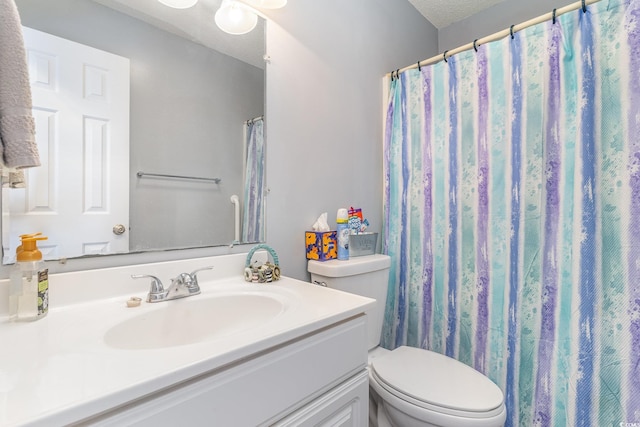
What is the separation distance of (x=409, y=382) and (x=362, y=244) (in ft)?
1.83

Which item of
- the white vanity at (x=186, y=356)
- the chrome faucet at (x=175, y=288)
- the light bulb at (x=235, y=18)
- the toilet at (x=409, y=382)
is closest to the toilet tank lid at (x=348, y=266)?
the toilet at (x=409, y=382)

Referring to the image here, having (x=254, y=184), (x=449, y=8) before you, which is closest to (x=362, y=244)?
(x=254, y=184)

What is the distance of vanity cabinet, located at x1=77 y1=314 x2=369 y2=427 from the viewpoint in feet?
1.54

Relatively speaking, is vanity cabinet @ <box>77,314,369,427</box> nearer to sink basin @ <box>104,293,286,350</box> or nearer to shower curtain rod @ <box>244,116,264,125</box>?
sink basin @ <box>104,293,286,350</box>

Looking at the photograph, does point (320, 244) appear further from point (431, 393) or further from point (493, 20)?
point (493, 20)

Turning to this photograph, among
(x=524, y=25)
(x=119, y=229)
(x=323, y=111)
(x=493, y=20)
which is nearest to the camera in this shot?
(x=119, y=229)

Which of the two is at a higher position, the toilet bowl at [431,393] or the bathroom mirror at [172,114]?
the bathroom mirror at [172,114]

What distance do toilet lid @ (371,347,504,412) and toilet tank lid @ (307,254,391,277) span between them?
350 mm

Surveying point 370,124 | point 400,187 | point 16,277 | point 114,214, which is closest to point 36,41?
point 114,214

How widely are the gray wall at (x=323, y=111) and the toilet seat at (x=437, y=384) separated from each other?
478 mm

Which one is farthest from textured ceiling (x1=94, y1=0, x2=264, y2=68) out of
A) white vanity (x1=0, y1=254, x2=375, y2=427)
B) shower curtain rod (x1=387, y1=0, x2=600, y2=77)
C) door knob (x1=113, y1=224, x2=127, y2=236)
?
shower curtain rod (x1=387, y1=0, x2=600, y2=77)

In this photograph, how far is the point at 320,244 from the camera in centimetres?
126

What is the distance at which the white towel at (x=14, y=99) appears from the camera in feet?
1.86

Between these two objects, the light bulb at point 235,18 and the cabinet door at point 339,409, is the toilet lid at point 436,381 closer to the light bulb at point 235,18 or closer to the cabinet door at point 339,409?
the cabinet door at point 339,409
